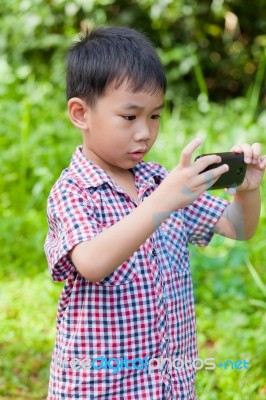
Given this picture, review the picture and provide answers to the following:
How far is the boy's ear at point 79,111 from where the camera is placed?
1743 mm

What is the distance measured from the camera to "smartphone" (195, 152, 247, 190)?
1682 mm

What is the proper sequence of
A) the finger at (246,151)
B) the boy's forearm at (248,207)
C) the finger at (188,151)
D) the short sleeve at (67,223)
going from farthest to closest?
the boy's forearm at (248,207) < the finger at (246,151) < the short sleeve at (67,223) < the finger at (188,151)

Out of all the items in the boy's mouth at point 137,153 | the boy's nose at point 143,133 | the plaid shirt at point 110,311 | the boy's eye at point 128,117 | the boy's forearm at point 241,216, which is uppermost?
the boy's eye at point 128,117

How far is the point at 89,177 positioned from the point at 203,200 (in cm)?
33

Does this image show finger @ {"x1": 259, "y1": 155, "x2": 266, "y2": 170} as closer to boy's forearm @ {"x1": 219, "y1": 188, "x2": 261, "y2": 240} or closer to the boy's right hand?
boy's forearm @ {"x1": 219, "y1": 188, "x2": 261, "y2": 240}

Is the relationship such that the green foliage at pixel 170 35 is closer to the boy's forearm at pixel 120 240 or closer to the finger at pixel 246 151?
the finger at pixel 246 151

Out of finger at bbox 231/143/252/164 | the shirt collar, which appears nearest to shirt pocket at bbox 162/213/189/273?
the shirt collar

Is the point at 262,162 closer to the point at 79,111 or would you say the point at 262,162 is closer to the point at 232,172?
the point at 232,172

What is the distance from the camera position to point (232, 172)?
1.71 m

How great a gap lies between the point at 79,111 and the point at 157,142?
2.80 meters

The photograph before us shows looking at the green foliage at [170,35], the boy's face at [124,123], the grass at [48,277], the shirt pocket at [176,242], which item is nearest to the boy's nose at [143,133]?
the boy's face at [124,123]

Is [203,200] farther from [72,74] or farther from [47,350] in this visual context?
[47,350]

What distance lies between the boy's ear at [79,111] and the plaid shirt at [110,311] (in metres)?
0.08

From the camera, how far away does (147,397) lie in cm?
170
